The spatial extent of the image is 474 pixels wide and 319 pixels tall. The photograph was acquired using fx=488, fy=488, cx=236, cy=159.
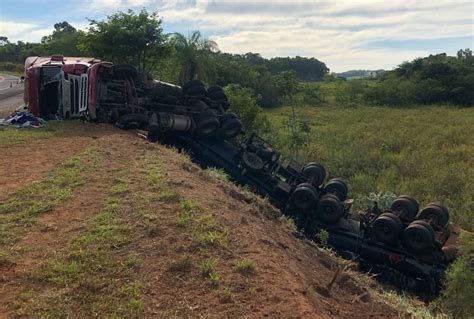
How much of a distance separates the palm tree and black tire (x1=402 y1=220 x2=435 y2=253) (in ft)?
49.0

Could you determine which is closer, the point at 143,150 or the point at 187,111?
the point at 143,150

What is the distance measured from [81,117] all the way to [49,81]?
1.74m

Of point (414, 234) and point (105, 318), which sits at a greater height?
point (105, 318)

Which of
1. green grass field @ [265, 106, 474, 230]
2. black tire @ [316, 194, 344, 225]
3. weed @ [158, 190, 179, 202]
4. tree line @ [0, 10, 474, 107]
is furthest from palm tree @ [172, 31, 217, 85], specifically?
weed @ [158, 190, 179, 202]

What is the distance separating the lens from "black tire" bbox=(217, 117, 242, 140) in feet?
42.9

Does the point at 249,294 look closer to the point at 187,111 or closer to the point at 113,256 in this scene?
the point at 113,256

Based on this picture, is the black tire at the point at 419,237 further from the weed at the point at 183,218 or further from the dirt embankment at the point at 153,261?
the weed at the point at 183,218

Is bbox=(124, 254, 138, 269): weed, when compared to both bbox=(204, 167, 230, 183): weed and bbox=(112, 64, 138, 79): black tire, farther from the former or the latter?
bbox=(112, 64, 138, 79): black tire

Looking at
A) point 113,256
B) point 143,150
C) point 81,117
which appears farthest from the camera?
point 81,117

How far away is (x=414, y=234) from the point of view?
10.8 m

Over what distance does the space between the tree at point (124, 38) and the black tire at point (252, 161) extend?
10027 millimetres

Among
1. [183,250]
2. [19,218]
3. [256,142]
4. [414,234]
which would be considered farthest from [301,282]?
[256,142]

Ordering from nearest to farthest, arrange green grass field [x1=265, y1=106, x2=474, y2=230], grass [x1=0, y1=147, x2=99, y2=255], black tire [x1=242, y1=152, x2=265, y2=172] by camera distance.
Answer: grass [x1=0, y1=147, x2=99, y2=255], black tire [x1=242, y1=152, x2=265, y2=172], green grass field [x1=265, y1=106, x2=474, y2=230]

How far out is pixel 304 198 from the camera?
1206 centimetres
